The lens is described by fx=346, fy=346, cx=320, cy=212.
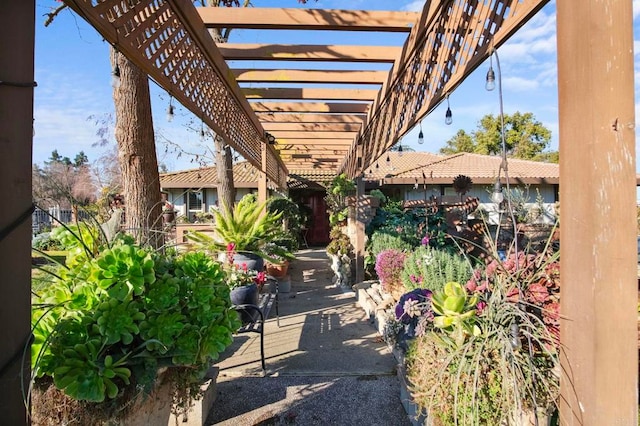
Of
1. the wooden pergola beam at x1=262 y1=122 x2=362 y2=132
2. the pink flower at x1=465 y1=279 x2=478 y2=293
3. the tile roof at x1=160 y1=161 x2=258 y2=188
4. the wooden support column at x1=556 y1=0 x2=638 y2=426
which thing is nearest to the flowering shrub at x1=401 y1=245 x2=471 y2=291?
the pink flower at x1=465 y1=279 x2=478 y2=293

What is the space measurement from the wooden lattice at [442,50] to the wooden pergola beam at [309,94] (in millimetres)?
534

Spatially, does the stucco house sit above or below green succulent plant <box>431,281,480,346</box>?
above

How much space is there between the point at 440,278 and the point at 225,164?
551cm

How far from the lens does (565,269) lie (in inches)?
43.1

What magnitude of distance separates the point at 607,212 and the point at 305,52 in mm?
2641

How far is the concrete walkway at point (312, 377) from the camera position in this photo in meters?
2.20

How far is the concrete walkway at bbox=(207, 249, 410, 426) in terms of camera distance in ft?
7.21

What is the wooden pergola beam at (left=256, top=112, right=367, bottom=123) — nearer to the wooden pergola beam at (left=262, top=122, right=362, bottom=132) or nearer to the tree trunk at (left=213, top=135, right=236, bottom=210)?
the wooden pergola beam at (left=262, top=122, right=362, bottom=132)

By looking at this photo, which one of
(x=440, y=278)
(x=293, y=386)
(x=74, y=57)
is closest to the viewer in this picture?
(x=293, y=386)

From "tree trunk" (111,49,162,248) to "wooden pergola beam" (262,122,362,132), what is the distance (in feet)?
9.30

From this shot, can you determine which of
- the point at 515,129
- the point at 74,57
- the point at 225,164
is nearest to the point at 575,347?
the point at 74,57

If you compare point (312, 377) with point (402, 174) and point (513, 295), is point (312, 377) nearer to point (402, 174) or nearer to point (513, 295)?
point (513, 295)

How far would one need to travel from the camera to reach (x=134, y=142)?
120 inches

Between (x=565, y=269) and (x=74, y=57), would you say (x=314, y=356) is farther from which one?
(x=74, y=57)
